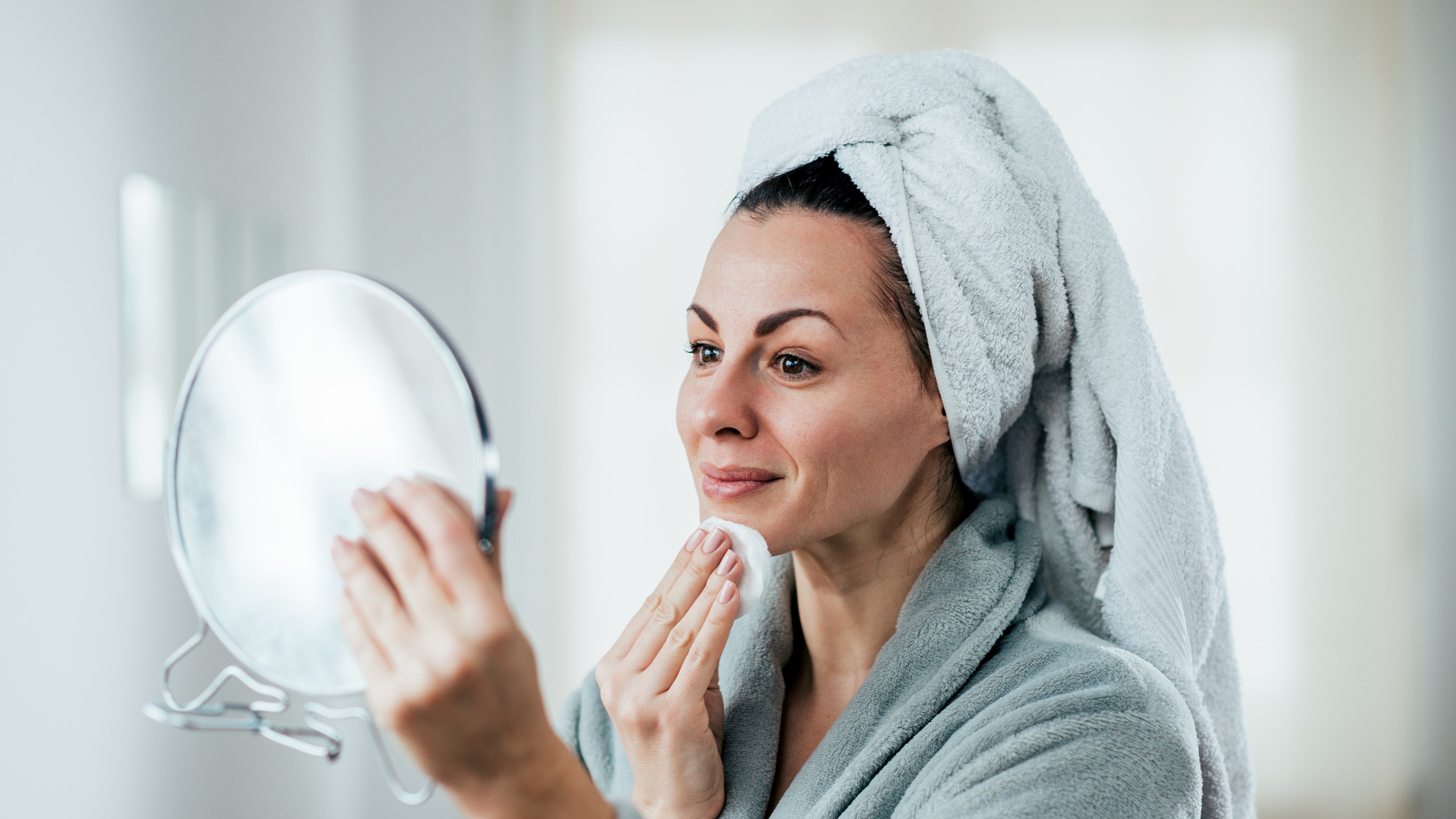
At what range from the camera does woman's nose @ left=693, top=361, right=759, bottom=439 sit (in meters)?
0.75

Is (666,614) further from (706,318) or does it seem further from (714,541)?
(706,318)

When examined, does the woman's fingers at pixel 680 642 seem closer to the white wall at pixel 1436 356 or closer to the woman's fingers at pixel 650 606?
the woman's fingers at pixel 650 606

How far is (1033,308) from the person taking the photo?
0.77 meters

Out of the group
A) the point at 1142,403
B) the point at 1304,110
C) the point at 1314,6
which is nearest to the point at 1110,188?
the point at 1304,110

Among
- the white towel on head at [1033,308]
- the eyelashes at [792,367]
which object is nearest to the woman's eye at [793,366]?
the eyelashes at [792,367]

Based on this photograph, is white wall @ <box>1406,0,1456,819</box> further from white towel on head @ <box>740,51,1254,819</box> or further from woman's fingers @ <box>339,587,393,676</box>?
woman's fingers @ <box>339,587,393,676</box>

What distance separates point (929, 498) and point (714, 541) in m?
0.24

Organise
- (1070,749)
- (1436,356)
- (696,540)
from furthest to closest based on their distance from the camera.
A: (1436,356), (696,540), (1070,749)

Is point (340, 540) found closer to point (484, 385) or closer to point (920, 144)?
point (920, 144)

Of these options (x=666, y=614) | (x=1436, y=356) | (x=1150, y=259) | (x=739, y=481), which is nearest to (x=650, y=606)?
(x=666, y=614)

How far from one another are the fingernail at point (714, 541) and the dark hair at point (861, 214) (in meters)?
0.22

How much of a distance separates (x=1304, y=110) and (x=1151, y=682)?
1.70 metres

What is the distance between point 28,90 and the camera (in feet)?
2.89

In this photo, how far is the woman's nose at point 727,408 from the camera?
749mm
